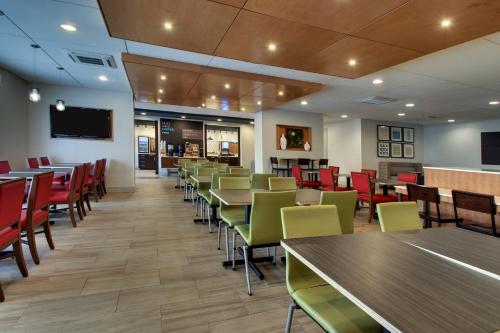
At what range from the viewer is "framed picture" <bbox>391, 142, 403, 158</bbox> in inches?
474

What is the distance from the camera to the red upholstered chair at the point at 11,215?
2197 mm

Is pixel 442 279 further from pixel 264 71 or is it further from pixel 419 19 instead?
pixel 264 71

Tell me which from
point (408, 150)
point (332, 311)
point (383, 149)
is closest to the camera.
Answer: point (332, 311)

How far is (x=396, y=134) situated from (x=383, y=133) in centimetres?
98

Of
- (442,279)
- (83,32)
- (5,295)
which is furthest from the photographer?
(83,32)

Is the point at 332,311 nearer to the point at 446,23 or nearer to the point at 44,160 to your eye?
the point at 446,23

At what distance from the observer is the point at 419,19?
2.99 m

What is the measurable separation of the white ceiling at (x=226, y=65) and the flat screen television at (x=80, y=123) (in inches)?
29.4

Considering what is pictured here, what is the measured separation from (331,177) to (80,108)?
6.99 meters

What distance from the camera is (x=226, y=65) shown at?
5039mm

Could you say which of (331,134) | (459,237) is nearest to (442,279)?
(459,237)

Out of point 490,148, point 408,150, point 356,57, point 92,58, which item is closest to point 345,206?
point 356,57

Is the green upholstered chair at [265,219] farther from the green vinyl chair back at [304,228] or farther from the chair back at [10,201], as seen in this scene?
the chair back at [10,201]

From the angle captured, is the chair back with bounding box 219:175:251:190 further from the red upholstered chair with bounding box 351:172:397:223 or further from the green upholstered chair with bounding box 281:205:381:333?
the red upholstered chair with bounding box 351:172:397:223
